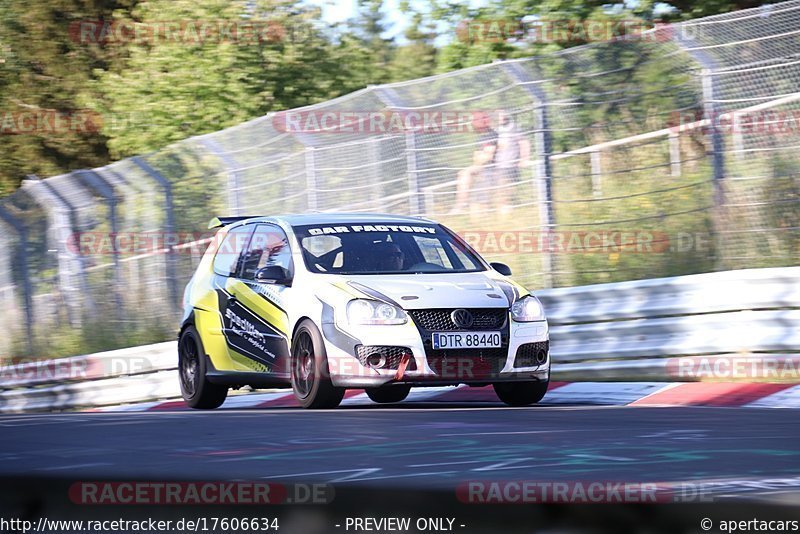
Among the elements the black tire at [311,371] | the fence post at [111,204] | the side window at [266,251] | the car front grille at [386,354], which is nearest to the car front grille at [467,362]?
the car front grille at [386,354]

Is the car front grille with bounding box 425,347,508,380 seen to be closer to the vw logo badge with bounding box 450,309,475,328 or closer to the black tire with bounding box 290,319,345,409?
the vw logo badge with bounding box 450,309,475,328

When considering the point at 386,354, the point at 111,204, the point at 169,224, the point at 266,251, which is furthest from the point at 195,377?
the point at 111,204

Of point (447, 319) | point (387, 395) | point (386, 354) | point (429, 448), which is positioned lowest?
point (387, 395)

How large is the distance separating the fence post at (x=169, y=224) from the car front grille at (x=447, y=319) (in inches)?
271

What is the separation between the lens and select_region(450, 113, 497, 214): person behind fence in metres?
13.4

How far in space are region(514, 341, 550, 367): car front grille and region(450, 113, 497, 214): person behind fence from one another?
12.5 feet

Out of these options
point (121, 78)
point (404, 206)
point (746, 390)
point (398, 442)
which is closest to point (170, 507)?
point (398, 442)

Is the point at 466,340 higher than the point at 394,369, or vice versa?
the point at 466,340

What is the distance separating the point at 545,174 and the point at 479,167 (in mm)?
1475

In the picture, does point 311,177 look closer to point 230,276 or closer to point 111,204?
point 111,204

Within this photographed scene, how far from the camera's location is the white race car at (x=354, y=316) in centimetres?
938

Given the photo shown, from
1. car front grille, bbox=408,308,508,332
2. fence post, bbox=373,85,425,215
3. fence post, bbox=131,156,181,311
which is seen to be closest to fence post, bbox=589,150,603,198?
fence post, bbox=373,85,425,215

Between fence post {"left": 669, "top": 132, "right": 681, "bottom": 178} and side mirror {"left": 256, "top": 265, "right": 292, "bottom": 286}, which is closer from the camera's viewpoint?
side mirror {"left": 256, "top": 265, "right": 292, "bottom": 286}

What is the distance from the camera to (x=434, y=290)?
9.62m
